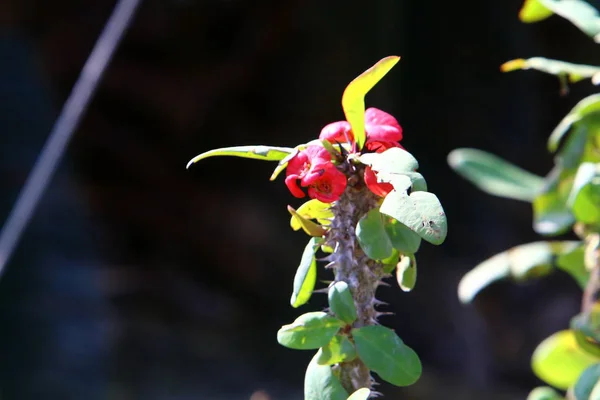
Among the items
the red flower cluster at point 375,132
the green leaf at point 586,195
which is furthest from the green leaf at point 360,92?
the green leaf at point 586,195

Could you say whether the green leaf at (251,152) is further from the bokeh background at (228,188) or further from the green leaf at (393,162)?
the bokeh background at (228,188)

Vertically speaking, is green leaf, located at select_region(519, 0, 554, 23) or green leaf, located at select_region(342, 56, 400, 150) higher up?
green leaf, located at select_region(519, 0, 554, 23)

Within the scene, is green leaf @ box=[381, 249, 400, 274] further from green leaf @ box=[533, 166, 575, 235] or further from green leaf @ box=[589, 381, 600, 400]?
green leaf @ box=[533, 166, 575, 235]

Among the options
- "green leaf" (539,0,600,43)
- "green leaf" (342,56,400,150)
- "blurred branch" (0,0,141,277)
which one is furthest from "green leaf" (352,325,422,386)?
"blurred branch" (0,0,141,277)

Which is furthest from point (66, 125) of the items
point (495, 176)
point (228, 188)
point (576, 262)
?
point (228, 188)

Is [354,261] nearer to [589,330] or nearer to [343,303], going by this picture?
[343,303]

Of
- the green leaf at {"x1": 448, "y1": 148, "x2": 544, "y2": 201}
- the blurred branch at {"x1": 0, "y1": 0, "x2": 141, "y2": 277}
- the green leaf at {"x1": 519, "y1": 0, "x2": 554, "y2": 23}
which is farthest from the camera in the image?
the blurred branch at {"x1": 0, "y1": 0, "x2": 141, "y2": 277}
